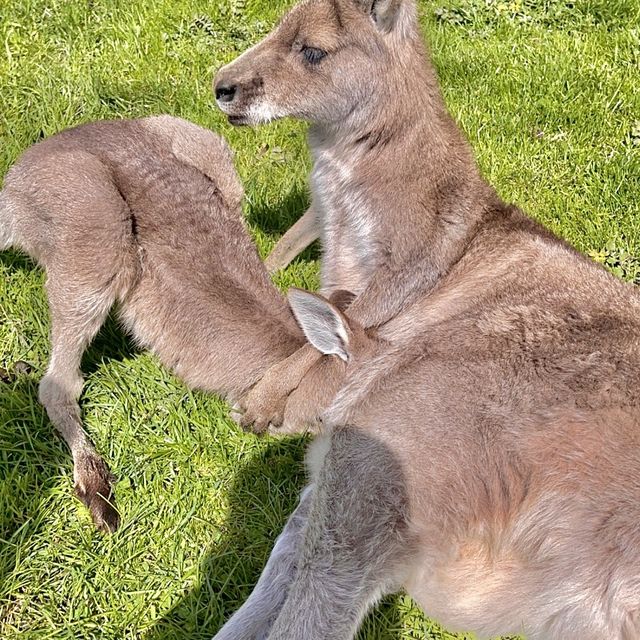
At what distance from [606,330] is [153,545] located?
5.58ft

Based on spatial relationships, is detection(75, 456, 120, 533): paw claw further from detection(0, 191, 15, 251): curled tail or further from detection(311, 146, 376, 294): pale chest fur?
detection(311, 146, 376, 294): pale chest fur

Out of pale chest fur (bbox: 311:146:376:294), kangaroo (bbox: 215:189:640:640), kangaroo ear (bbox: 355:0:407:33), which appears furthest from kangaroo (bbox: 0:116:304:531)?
kangaroo ear (bbox: 355:0:407:33)

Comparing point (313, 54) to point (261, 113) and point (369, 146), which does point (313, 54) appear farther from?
point (369, 146)

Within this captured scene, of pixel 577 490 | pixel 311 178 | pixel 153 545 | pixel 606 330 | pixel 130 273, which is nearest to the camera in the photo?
pixel 577 490

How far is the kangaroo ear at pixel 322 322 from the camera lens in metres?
2.61

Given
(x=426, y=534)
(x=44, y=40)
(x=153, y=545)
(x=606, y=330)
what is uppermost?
(x=44, y=40)

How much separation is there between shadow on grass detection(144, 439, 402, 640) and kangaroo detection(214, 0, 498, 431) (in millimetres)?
219

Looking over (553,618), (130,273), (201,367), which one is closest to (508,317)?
(553,618)

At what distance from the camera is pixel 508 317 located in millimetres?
2488

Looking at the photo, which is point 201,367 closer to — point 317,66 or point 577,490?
point 317,66

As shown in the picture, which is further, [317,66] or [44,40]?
[44,40]

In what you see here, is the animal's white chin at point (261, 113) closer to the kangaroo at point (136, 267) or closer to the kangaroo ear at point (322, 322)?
the kangaroo at point (136, 267)

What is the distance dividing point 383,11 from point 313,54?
1.05 feet

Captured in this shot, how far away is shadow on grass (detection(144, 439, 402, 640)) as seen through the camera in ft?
8.83
